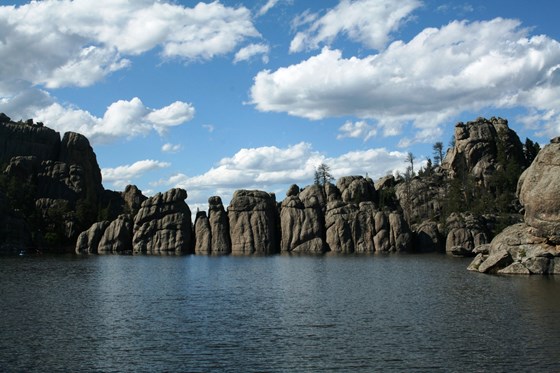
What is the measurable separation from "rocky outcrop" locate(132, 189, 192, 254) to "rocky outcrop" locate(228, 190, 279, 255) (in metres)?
10.4

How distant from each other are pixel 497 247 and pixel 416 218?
61971mm

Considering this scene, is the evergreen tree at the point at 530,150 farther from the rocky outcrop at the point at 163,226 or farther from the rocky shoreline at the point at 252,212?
the rocky outcrop at the point at 163,226

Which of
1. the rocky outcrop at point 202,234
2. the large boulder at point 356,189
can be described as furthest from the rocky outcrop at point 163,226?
the large boulder at point 356,189

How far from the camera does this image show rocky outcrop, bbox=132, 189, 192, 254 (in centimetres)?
12544

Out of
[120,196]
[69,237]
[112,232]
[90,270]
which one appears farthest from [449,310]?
[120,196]

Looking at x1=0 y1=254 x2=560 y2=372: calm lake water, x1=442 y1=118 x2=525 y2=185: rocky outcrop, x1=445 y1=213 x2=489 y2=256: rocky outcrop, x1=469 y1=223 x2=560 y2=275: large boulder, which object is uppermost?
x1=442 y1=118 x2=525 y2=185: rocky outcrop

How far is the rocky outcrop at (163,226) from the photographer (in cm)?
12544

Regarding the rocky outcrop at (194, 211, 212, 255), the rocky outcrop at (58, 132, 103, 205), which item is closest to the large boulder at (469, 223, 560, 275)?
the rocky outcrop at (194, 211, 212, 255)

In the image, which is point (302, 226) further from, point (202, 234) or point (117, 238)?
point (117, 238)

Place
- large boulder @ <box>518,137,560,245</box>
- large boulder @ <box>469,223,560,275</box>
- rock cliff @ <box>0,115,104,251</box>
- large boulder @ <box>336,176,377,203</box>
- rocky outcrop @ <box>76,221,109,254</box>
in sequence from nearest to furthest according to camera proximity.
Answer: large boulder @ <box>469,223,560,275</box>
large boulder @ <box>518,137,560,245</box>
rocky outcrop @ <box>76,221,109,254</box>
rock cliff @ <box>0,115,104,251</box>
large boulder @ <box>336,176,377,203</box>

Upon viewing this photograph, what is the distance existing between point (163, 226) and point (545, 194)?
272ft

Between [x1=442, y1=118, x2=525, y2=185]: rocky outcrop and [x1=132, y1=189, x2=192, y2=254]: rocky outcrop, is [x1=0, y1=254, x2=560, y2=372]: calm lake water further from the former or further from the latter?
[x1=442, y1=118, x2=525, y2=185]: rocky outcrop

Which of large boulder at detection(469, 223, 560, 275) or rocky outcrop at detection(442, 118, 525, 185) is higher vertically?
rocky outcrop at detection(442, 118, 525, 185)

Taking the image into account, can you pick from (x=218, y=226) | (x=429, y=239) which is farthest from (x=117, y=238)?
(x=429, y=239)
